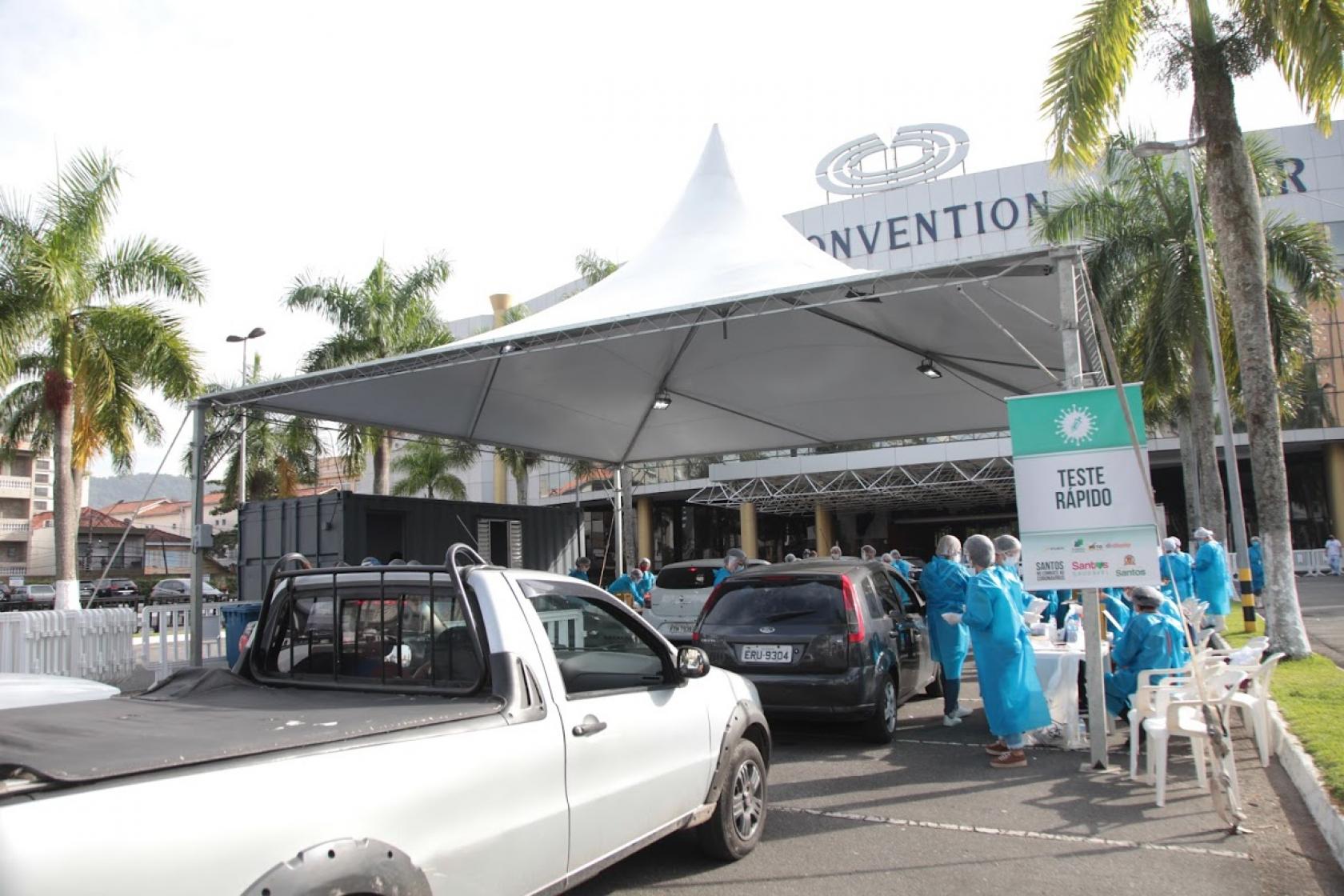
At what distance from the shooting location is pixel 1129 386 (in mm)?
7004

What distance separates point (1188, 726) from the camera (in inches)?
231

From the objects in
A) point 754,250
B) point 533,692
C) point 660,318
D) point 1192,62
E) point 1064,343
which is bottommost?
point 533,692

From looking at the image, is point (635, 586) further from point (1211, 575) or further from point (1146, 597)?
point (1146, 597)

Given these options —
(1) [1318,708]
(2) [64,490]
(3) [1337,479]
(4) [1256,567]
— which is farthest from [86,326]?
(3) [1337,479]

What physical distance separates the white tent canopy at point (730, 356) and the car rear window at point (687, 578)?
108 inches

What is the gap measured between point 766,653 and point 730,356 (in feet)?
21.1

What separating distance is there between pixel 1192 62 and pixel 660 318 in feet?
25.3

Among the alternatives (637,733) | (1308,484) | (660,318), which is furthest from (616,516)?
(1308,484)

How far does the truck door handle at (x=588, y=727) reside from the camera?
3729 mm

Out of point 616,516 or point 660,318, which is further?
point 616,516

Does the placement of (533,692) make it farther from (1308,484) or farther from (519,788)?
(1308,484)

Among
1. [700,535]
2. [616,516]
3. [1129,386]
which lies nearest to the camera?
[1129,386]

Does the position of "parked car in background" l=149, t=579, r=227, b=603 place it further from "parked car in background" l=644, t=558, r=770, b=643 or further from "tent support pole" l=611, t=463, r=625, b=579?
"parked car in background" l=644, t=558, r=770, b=643

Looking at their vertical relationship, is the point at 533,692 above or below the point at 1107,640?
above
